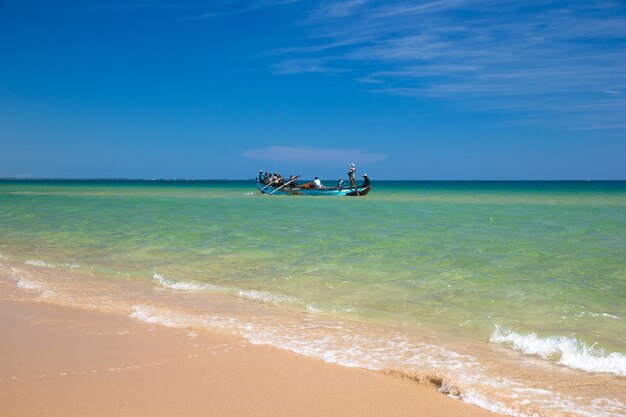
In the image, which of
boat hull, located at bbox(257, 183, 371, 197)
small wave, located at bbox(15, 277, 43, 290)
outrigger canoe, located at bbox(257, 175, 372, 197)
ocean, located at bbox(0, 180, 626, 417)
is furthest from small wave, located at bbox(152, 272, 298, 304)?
boat hull, located at bbox(257, 183, 371, 197)

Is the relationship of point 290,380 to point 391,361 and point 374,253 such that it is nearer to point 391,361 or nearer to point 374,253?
point 391,361

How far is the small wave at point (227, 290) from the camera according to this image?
704 centimetres

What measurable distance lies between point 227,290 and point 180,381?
373 centimetres

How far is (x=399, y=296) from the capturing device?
23.7 ft

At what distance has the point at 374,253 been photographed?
11266 mm

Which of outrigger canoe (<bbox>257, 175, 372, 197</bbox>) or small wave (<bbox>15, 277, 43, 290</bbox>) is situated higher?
outrigger canoe (<bbox>257, 175, 372, 197</bbox>)

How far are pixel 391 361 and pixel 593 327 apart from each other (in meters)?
2.82

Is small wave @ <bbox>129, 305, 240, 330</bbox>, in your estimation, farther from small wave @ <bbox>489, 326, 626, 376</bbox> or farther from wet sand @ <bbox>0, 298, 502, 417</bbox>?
small wave @ <bbox>489, 326, 626, 376</bbox>

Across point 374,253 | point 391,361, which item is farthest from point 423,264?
point 391,361

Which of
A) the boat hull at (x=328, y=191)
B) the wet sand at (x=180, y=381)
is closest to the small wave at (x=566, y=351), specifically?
the wet sand at (x=180, y=381)

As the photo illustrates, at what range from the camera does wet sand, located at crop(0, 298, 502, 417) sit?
11.3 feet

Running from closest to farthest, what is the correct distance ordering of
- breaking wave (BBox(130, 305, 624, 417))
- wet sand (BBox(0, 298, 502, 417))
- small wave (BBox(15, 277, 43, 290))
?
wet sand (BBox(0, 298, 502, 417)), breaking wave (BBox(130, 305, 624, 417)), small wave (BBox(15, 277, 43, 290))

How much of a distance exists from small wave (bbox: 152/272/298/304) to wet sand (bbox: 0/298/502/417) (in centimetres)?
195

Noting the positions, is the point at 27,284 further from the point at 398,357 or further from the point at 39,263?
the point at 398,357
